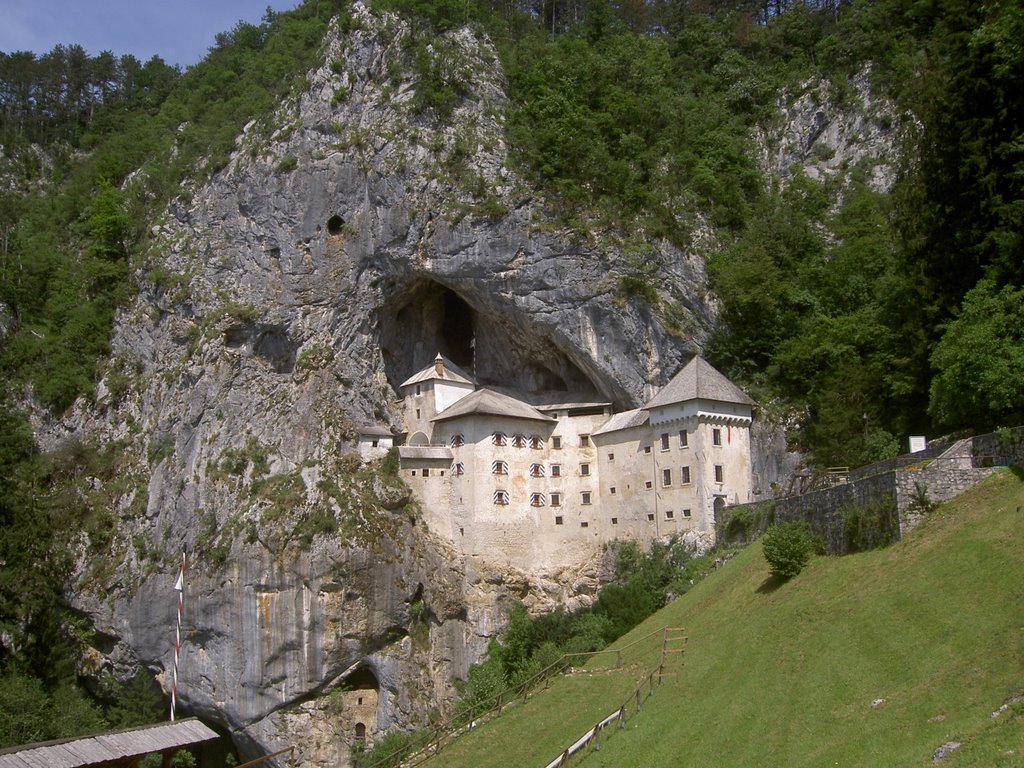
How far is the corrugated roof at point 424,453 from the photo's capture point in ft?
171

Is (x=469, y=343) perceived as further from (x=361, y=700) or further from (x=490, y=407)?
(x=361, y=700)

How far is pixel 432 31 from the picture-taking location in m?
Answer: 59.2

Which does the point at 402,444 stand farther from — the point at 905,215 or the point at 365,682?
the point at 905,215

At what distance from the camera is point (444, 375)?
54844 millimetres

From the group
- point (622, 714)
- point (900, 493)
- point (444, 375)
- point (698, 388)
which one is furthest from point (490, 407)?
point (622, 714)

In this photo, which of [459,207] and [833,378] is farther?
[459,207]

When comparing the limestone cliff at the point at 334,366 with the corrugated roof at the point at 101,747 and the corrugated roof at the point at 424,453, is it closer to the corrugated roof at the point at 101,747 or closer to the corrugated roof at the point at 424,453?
the corrugated roof at the point at 424,453

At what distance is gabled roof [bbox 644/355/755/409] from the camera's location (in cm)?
4784

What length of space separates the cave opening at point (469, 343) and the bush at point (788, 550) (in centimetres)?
2255

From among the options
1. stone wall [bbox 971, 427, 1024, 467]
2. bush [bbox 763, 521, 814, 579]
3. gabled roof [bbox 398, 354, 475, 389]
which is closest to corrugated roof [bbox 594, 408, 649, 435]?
gabled roof [bbox 398, 354, 475, 389]

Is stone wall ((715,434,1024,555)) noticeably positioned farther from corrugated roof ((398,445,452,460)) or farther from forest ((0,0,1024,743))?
corrugated roof ((398,445,452,460))

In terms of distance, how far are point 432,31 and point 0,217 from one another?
3199 centimetres

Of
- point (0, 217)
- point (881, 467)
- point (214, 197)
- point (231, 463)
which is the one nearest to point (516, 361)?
point (231, 463)

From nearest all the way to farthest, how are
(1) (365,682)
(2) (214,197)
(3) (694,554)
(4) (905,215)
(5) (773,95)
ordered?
(4) (905,215)
(3) (694,554)
(1) (365,682)
(2) (214,197)
(5) (773,95)
